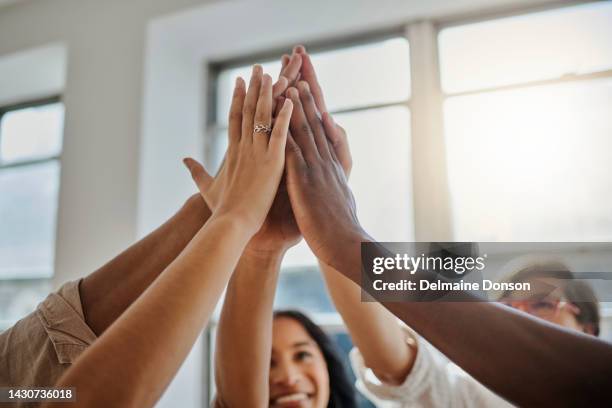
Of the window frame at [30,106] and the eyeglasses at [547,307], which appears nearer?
the eyeglasses at [547,307]

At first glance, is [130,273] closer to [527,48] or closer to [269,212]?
[269,212]

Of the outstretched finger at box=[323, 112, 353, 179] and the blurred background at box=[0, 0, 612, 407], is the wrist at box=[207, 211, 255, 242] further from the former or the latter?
the blurred background at box=[0, 0, 612, 407]

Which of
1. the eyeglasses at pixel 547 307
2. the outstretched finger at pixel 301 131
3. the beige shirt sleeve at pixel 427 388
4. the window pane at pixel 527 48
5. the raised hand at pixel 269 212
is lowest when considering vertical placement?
the beige shirt sleeve at pixel 427 388

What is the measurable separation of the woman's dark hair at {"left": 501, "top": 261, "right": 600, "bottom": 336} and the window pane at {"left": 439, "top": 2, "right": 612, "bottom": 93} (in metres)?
0.74

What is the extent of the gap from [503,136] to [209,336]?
3.37 ft

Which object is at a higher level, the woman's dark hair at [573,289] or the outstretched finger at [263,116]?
the outstretched finger at [263,116]

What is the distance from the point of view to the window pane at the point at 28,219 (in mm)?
1987

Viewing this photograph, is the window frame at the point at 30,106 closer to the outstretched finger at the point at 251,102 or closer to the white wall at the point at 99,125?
the white wall at the point at 99,125

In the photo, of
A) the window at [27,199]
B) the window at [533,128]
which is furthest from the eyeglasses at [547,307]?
the window at [27,199]

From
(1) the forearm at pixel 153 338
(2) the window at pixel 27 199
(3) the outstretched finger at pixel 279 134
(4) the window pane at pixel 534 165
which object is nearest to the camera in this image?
(1) the forearm at pixel 153 338

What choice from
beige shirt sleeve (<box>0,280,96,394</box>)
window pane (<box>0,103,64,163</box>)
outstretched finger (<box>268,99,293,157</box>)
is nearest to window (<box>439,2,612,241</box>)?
outstretched finger (<box>268,99,293,157</box>)

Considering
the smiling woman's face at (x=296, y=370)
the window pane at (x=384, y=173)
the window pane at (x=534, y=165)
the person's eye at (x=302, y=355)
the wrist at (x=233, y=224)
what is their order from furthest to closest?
1. the window pane at (x=384, y=173)
2. the window pane at (x=534, y=165)
3. the person's eye at (x=302, y=355)
4. the smiling woman's face at (x=296, y=370)
5. the wrist at (x=233, y=224)

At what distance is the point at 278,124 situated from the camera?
71 cm

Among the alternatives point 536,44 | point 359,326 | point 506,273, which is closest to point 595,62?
point 536,44
